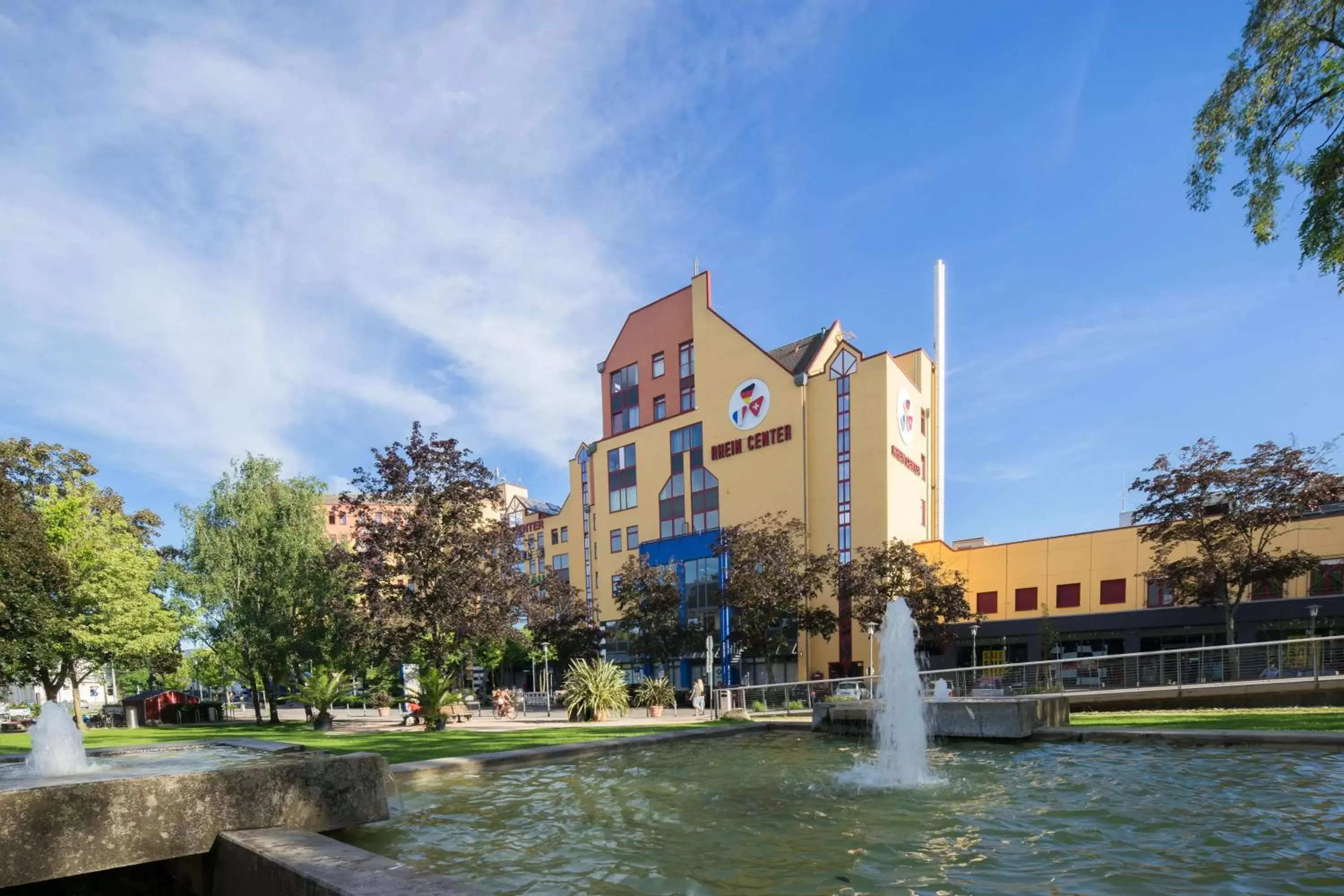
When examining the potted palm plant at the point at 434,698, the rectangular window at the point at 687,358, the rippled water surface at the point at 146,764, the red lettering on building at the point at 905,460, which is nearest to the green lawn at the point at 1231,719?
the rippled water surface at the point at 146,764

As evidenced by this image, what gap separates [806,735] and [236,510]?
2641cm

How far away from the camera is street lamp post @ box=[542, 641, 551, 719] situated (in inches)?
1350

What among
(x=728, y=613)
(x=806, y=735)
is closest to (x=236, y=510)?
(x=728, y=613)

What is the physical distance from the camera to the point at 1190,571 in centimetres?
2769

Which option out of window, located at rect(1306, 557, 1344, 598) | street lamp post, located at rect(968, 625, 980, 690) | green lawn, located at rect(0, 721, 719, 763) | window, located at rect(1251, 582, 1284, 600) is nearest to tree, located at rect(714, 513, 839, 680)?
street lamp post, located at rect(968, 625, 980, 690)

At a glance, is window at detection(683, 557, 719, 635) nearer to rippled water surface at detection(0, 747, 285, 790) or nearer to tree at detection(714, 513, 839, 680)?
tree at detection(714, 513, 839, 680)

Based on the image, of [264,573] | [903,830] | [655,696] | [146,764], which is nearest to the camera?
[146,764]

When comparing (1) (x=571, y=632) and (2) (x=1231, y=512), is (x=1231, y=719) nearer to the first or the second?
(2) (x=1231, y=512)

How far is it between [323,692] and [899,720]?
2263cm

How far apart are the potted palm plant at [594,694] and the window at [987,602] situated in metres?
26.4

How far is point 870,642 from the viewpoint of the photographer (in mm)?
37719

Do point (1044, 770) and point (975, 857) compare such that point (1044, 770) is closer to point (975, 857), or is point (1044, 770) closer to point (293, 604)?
point (975, 857)

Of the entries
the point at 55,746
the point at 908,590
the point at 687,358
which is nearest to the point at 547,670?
the point at 687,358

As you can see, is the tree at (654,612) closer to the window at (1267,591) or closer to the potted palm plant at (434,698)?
the potted palm plant at (434,698)
